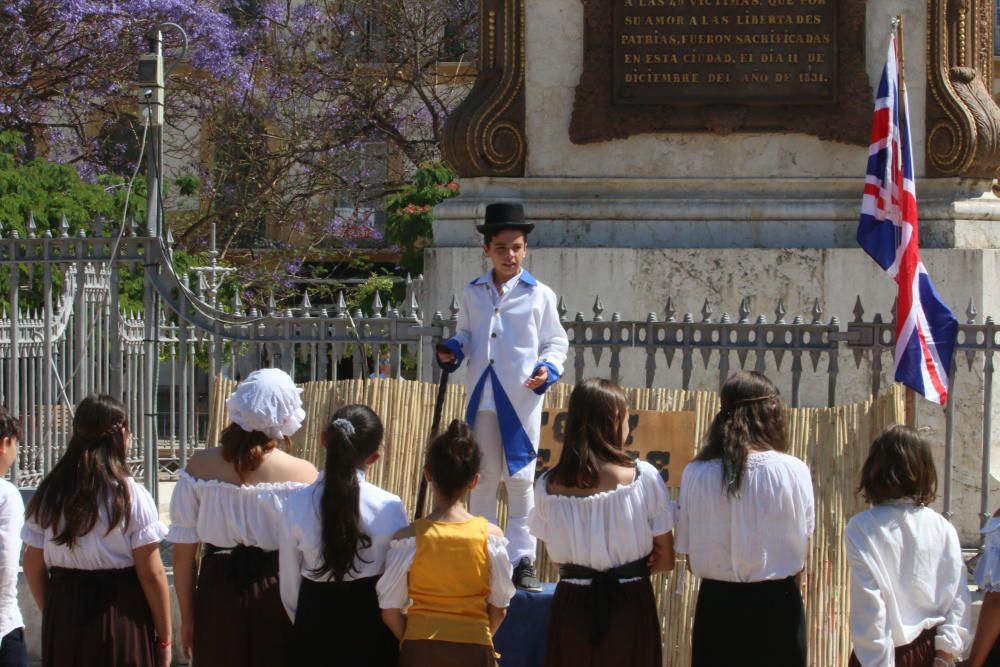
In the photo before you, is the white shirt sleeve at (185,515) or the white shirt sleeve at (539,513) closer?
the white shirt sleeve at (539,513)

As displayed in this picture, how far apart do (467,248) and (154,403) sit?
2386 mm

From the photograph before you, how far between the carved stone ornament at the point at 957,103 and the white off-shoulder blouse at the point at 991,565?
5.02 m

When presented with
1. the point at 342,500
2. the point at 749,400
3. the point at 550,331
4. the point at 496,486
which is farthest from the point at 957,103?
the point at 342,500

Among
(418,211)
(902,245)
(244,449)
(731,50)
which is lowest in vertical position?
(244,449)

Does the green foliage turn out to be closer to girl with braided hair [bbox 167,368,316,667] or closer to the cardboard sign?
the cardboard sign

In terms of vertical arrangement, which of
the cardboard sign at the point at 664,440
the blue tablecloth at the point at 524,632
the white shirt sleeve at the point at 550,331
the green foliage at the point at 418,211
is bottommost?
the blue tablecloth at the point at 524,632

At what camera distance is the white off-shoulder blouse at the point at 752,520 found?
5.84 m

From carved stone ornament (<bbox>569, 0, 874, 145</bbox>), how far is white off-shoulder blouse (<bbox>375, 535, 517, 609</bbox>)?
5167 millimetres

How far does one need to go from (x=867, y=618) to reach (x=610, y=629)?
3.02 ft

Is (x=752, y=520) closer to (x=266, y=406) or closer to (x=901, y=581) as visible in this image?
(x=901, y=581)

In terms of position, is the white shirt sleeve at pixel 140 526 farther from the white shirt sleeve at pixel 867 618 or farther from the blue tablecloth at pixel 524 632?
the white shirt sleeve at pixel 867 618

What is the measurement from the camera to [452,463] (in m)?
5.68

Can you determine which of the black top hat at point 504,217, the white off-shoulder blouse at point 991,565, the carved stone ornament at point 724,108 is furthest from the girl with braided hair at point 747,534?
the carved stone ornament at point 724,108

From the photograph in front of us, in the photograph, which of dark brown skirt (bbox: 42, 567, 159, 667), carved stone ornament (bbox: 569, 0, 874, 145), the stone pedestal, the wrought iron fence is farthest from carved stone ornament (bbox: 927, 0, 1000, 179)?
dark brown skirt (bbox: 42, 567, 159, 667)
